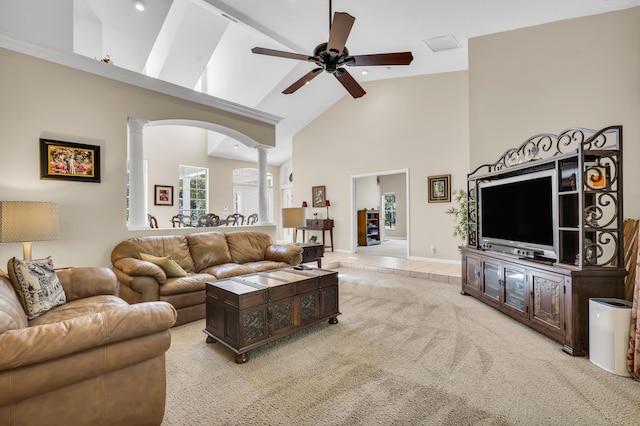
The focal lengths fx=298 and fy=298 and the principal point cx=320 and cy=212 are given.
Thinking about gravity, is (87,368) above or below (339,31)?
below

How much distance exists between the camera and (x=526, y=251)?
3213 mm

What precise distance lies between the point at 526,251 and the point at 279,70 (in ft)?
17.8

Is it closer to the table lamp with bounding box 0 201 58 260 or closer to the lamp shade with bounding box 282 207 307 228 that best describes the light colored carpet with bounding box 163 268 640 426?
the table lamp with bounding box 0 201 58 260

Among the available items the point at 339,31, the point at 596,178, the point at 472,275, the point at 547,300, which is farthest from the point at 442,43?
the point at 547,300

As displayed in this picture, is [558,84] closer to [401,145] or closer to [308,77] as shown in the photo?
[401,145]

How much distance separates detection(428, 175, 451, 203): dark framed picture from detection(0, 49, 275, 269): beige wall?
17.5 ft

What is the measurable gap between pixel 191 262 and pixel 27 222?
69.3 inches

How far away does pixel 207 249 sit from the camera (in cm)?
426

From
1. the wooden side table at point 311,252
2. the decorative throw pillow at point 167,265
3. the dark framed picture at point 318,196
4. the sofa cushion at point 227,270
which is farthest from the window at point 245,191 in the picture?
the decorative throw pillow at point 167,265

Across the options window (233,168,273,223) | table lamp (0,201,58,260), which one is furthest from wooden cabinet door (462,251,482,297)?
window (233,168,273,223)

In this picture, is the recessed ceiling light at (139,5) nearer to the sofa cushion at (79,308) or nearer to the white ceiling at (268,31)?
the white ceiling at (268,31)

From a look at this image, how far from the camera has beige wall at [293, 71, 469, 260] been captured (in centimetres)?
638

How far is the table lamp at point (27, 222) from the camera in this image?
2514 millimetres

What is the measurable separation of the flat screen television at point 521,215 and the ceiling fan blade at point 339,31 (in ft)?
7.76
